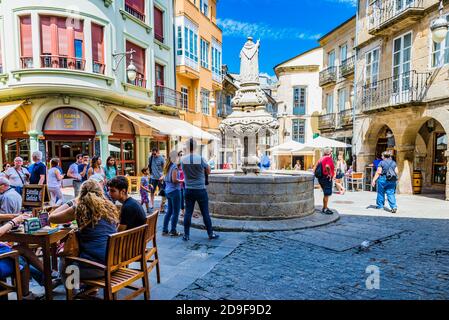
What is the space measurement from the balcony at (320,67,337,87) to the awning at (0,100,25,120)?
20.0 meters

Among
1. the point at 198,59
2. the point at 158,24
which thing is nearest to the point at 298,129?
the point at 198,59

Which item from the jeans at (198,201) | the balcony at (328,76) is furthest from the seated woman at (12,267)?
the balcony at (328,76)

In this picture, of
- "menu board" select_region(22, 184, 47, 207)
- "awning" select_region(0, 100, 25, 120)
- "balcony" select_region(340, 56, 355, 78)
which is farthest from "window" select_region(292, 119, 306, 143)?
"menu board" select_region(22, 184, 47, 207)

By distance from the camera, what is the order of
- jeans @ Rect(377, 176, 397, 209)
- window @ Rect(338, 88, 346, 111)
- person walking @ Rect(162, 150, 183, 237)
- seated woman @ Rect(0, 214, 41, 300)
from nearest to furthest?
seated woman @ Rect(0, 214, 41, 300), person walking @ Rect(162, 150, 183, 237), jeans @ Rect(377, 176, 397, 209), window @ Rect(338, 88, 346, 111)

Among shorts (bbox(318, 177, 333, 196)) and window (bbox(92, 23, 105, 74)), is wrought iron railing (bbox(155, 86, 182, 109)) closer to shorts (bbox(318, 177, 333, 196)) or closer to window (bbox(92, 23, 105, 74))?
window (bbox(92, 23, 105, 74))

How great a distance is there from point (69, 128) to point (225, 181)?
1006 cm

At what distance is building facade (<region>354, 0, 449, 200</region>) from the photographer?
1120cm

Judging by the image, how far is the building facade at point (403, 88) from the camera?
11.2 metres

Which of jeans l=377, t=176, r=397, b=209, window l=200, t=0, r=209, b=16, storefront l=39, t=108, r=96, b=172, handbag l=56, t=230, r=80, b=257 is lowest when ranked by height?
jeans l=377, t=176, r=397, b=209

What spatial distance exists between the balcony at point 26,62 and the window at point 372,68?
52.5ft

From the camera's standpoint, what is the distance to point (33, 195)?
6.79m

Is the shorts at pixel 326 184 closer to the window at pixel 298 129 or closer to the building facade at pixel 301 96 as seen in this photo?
the building facade at pixel 301 96

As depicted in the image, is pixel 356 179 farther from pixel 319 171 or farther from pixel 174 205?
pixel 174 205

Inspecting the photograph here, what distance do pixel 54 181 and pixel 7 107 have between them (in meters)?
7.50
